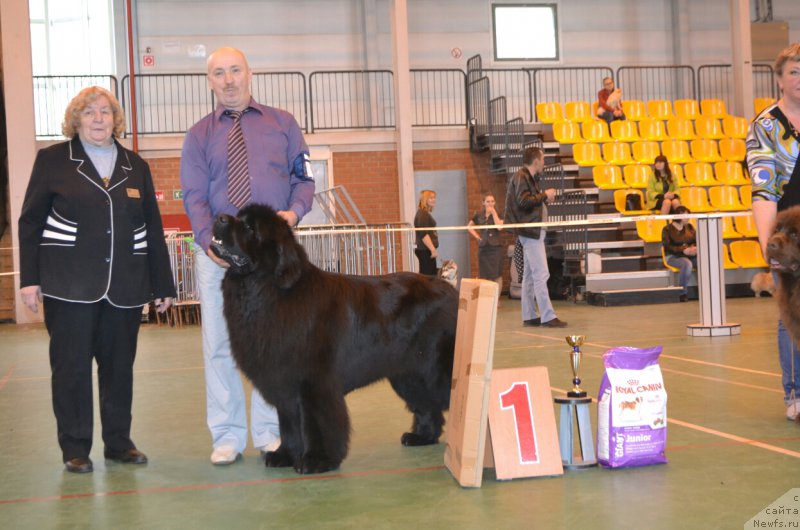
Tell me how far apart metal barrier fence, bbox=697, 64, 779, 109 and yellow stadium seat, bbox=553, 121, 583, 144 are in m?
3.31

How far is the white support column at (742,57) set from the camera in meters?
14.9

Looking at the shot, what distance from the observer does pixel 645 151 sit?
15141 mm

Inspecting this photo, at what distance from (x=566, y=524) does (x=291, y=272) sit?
1435 mm

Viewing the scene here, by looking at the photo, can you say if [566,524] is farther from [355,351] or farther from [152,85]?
[152,85]

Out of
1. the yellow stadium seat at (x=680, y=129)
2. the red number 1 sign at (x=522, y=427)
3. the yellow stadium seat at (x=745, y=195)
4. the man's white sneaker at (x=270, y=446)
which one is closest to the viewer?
the red number 1 sign at (x=522, y=427)

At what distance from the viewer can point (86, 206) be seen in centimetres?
387

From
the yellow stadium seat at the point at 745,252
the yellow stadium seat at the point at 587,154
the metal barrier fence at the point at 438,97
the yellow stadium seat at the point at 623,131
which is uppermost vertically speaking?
the metal barrier fence at the point at 438,97

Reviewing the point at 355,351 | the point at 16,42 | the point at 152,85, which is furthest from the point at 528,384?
the point at 152,85

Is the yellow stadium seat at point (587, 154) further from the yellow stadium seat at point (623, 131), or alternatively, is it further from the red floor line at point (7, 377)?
the red floor line at point (7, 377)

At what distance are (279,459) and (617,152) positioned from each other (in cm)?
1242

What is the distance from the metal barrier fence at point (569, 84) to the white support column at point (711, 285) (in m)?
9.18

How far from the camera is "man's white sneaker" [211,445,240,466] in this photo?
154 inches

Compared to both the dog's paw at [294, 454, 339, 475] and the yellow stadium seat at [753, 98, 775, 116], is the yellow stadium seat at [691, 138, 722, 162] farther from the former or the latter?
the dog's paw at [294, 454, 339, 475]

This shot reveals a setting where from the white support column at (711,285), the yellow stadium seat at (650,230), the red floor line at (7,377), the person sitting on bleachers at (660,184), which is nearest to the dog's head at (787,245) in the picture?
the white support column at (711,285)
